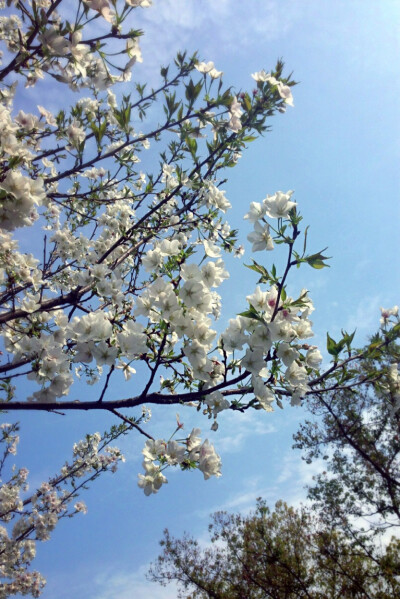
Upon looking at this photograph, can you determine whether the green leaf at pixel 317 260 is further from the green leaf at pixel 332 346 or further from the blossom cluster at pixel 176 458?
the blossom cluster at pixel 176 458

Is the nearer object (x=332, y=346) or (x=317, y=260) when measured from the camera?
(x=317, y=260)

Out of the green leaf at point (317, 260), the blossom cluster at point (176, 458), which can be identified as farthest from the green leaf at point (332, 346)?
the blossom cluster at point (176, 458)

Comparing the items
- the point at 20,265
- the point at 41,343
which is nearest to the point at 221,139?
the point at 20,265

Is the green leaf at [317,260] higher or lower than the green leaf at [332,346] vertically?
higher

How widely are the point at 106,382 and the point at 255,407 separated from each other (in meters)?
0.81

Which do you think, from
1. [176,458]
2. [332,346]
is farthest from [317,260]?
[176,458]

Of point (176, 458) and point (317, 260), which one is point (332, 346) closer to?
point (317, 260)

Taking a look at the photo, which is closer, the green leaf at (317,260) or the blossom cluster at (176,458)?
the green leaf at (317,260)

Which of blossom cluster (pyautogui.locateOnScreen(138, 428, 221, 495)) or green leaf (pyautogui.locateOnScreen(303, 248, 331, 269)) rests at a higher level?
green leaf (pyautogui.locateOnScreen(303, 248, 331, 269))

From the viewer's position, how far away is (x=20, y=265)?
3275mm

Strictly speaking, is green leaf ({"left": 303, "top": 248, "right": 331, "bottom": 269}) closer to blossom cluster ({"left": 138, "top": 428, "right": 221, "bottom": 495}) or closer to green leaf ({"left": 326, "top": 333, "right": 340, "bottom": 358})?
green leaf ({"left": 326, "top": 333, "right": 340, "bottom": 358})

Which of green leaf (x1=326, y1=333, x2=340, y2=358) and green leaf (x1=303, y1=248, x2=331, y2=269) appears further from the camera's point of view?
green leaf (x1=326, y1=333, x2=340, y2=358)

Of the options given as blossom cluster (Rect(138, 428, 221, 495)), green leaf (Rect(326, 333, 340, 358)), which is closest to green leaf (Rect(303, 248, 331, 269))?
green leaf (Rect(326, 333, 340, 358))

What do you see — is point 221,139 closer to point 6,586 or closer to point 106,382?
point 106,382
